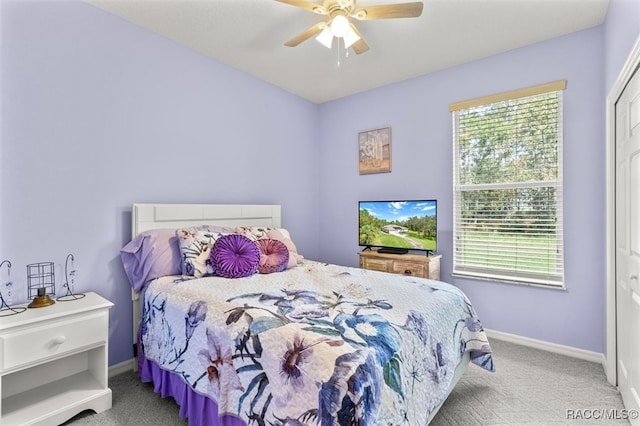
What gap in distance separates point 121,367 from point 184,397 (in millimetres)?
987

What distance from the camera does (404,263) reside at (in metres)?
3.12

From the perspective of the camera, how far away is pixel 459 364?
1893mm

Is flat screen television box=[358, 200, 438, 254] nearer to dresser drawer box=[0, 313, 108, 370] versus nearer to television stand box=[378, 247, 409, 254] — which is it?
television stand box=[378, 247, 409, 254]

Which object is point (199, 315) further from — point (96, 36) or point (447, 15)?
point (447, 15)

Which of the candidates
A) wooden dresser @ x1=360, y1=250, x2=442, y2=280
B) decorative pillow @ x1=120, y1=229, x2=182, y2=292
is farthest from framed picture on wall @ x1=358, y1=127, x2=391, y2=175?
decorative pillow @ x1=120, y1=229, x2=182, y2=292

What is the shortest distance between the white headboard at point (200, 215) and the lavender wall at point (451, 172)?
1.11 m

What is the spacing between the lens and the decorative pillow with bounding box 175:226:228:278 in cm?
229

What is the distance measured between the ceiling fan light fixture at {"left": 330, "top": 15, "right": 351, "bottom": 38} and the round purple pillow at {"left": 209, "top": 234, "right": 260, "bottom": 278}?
1605mm

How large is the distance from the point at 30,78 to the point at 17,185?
2.26ft

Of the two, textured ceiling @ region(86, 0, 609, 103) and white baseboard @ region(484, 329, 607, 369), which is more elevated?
textured ceiling @ region(86, 0, 609, 103)

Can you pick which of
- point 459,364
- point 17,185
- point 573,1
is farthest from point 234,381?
point 573,1

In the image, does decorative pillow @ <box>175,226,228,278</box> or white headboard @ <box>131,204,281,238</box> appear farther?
white headboard @ <box>131,204,281,238</box>

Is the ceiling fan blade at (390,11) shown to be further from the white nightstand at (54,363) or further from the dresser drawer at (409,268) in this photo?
the white nightstand at (54,363)

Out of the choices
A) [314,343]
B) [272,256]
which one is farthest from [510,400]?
[272,256]
